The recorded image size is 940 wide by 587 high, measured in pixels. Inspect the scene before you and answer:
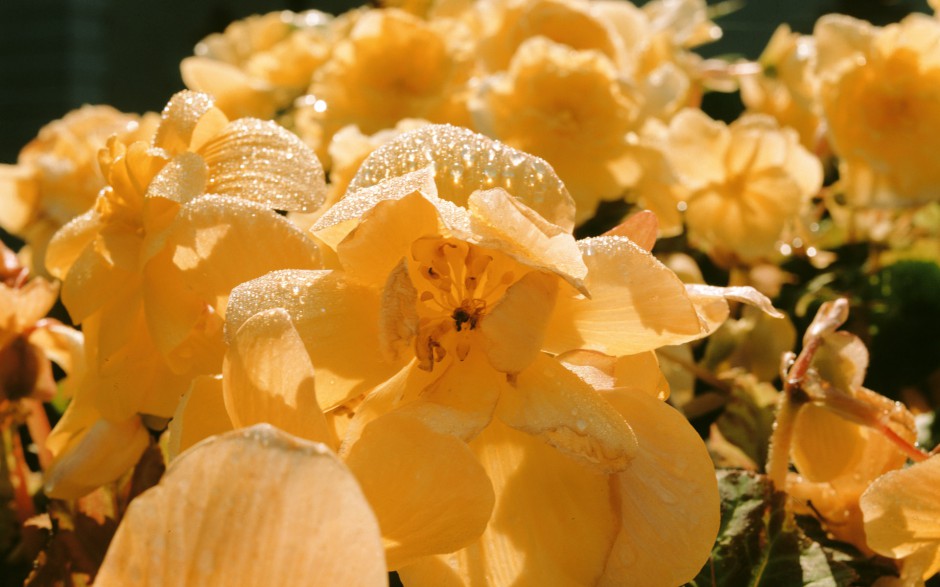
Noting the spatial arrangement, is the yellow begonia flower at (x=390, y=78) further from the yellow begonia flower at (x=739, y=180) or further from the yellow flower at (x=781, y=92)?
the yellow flower at (x=781, y=92)

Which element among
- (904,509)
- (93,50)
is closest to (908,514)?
(904,509)

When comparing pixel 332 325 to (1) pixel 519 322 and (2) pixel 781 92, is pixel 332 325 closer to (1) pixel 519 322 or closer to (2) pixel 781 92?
(1) pixel 519 322

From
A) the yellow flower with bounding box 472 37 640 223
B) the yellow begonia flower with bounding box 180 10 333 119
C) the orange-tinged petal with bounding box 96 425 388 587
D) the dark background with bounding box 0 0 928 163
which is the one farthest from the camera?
the dark background with bounding box 0 0 928 163

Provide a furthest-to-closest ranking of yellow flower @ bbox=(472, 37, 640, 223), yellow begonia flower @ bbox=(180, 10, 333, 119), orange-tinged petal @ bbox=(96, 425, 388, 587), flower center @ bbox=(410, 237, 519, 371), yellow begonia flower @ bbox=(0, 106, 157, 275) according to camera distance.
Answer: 1. yellow begonia flower @ bbox=(180, 10, 333, 119)
2. yellow begonia flower @ bbox=(0, 106, 157, 275)
3. yellow flower @ bbox=(472, 37, 640, 223)
4. flower center @ bbox=(410, 237, 519, 371)
5. orange-tinged petal @ bbox=(96, 425, 388, 587)

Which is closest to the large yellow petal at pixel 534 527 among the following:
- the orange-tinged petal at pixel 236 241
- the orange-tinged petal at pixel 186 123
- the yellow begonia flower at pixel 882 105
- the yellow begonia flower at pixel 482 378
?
the yellow begonia flower at pixel 482 378

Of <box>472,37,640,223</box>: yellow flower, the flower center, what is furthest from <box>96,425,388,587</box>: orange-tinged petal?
<box>472,37,640,223</box>: yellow flower

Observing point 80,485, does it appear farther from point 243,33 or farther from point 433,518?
point 243,33

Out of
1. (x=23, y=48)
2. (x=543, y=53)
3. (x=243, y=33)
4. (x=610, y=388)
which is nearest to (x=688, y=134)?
(x=543, y=53)

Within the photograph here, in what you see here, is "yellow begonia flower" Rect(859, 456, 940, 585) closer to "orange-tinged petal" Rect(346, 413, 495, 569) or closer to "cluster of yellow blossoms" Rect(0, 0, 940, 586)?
"cluster of yellow blossoms" Rect(0, 0, 940, 586)
